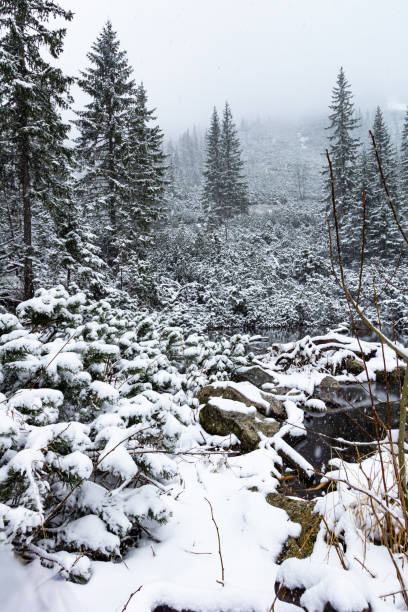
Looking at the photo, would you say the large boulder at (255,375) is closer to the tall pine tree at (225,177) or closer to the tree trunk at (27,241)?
the tree trunk at (27,241)

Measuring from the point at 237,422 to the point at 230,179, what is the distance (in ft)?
110

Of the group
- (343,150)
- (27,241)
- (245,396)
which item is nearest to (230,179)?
(343,150)

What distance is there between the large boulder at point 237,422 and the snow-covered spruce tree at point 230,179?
3000cm

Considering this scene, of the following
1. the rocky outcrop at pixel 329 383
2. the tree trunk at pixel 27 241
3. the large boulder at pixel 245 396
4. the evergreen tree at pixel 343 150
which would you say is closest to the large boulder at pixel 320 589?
the large boulder at pixel 245 396

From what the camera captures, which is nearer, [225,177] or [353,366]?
[353,366]

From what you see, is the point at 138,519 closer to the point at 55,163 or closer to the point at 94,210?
the point at 55,163

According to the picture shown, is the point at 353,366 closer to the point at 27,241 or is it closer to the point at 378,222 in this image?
the point at 27,241

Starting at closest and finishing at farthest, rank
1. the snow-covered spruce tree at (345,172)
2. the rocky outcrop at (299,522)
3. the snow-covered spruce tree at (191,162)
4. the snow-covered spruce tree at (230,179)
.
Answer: the rocky outcrop at (299,522) → the snow-covered spruce tree at (345,172) → the snow-covered spruce tree at (230,179) → the snow-covered spruce tree at (191,162)

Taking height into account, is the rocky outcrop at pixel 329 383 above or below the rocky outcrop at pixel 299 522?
below

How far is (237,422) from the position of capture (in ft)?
14.2

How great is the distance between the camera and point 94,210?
14.8 meters

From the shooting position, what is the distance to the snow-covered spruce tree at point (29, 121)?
9.26 metres

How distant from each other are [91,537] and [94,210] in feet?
49.7

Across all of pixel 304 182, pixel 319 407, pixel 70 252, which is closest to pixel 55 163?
pixel 70 252
